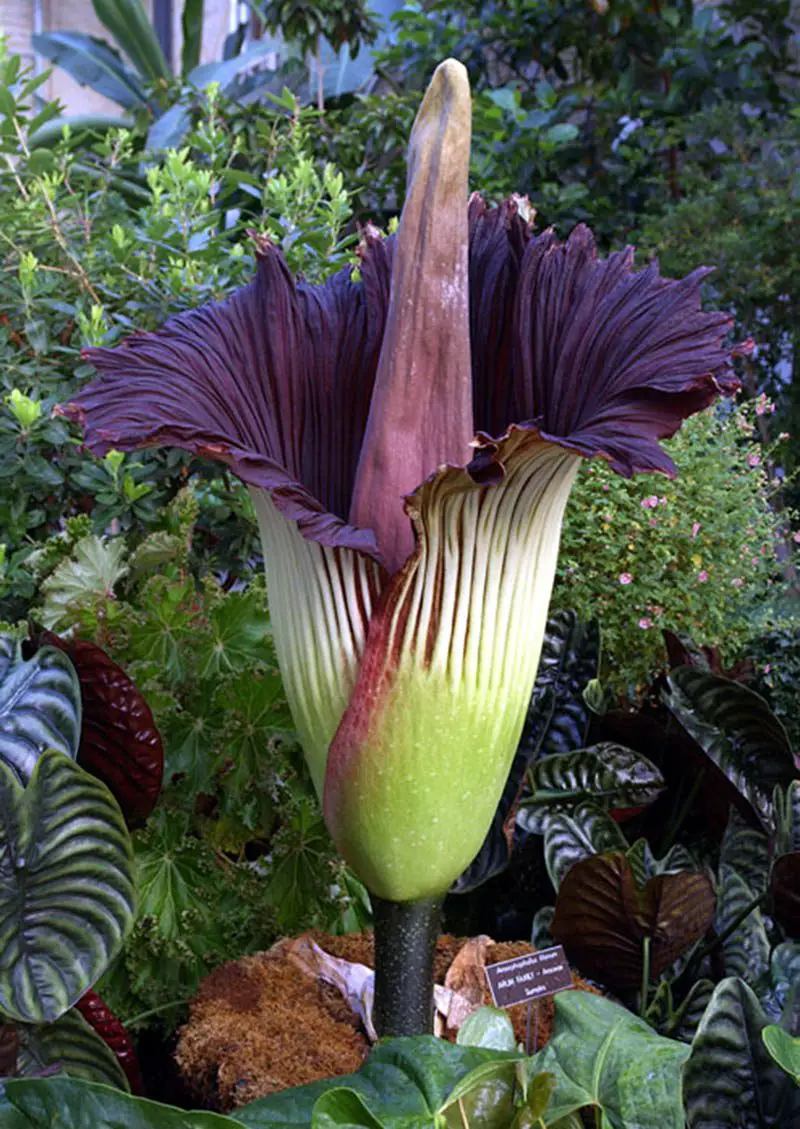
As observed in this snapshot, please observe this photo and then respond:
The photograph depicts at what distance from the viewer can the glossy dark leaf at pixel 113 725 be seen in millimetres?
857

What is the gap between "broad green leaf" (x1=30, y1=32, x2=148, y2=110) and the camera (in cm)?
629

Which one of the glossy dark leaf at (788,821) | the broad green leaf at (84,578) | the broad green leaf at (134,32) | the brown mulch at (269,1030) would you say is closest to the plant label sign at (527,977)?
the brown mulch at (269,1030)

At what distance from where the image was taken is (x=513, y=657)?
2.44ft

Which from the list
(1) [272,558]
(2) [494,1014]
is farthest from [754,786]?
(1) [272,558]

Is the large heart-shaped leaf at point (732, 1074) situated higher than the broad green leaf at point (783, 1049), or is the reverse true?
the broad green leaf at point (783, 1049)

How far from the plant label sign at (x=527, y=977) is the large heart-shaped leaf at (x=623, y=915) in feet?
0.33

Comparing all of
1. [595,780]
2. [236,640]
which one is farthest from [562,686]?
[236,640]

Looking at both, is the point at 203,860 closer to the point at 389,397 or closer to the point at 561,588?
the point at 389,397

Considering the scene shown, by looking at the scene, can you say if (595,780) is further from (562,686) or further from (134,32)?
(134,32)

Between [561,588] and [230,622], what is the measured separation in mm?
740

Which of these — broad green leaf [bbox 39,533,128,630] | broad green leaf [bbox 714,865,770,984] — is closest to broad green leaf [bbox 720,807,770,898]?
broad green leaf [bbox 714,865,770,984]

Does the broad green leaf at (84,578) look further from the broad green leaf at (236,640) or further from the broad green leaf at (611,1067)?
the broad green leaf at (611,1067)

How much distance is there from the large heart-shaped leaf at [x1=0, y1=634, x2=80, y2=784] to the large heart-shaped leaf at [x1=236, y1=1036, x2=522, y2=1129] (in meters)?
0.28

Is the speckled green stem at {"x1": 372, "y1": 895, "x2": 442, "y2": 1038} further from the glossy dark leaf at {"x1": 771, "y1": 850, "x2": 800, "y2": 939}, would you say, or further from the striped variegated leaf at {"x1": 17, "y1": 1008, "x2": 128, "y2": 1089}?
the glossy dark leaf at {"x1": 771, "y1": 850, "x2": 800, "y2": 939}
